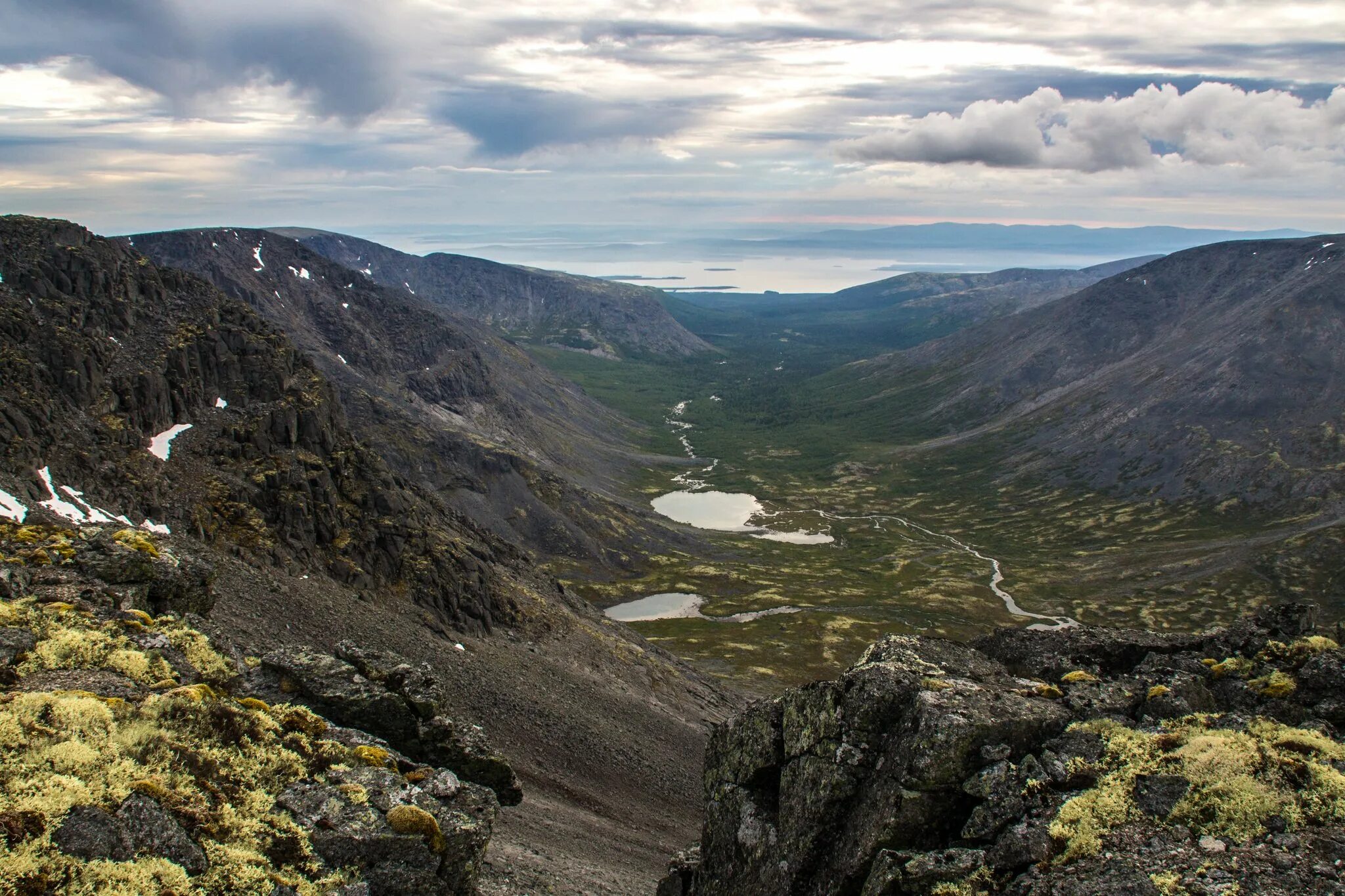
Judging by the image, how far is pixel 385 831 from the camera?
24.7m

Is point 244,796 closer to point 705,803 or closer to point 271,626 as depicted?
point 705,803

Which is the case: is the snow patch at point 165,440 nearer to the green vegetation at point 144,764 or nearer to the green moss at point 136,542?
the green moss at point 136,542

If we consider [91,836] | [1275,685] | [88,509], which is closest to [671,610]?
[88,509]

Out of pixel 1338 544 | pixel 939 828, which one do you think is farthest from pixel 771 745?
pixel 1338 544

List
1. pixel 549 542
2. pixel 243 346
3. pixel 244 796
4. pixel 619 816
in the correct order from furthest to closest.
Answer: pixel 549 542 → pixel 243 346 → pixel 619 816 → pixel 244 796

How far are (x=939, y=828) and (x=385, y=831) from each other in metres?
17.3

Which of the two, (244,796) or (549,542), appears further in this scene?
(549,542)

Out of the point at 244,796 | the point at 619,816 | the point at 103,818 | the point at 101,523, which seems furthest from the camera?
the point at 101,523

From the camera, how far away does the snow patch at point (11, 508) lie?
52.7m

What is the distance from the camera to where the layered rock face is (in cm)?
7075

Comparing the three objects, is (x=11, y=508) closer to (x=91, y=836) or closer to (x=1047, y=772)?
(x=91, y=836)

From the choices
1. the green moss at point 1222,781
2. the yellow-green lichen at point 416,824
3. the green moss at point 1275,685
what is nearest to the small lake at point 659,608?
the yellow-green lichen at point 416,824

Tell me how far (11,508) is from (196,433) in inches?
1375

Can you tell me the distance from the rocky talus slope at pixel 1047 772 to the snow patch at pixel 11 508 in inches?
1828
